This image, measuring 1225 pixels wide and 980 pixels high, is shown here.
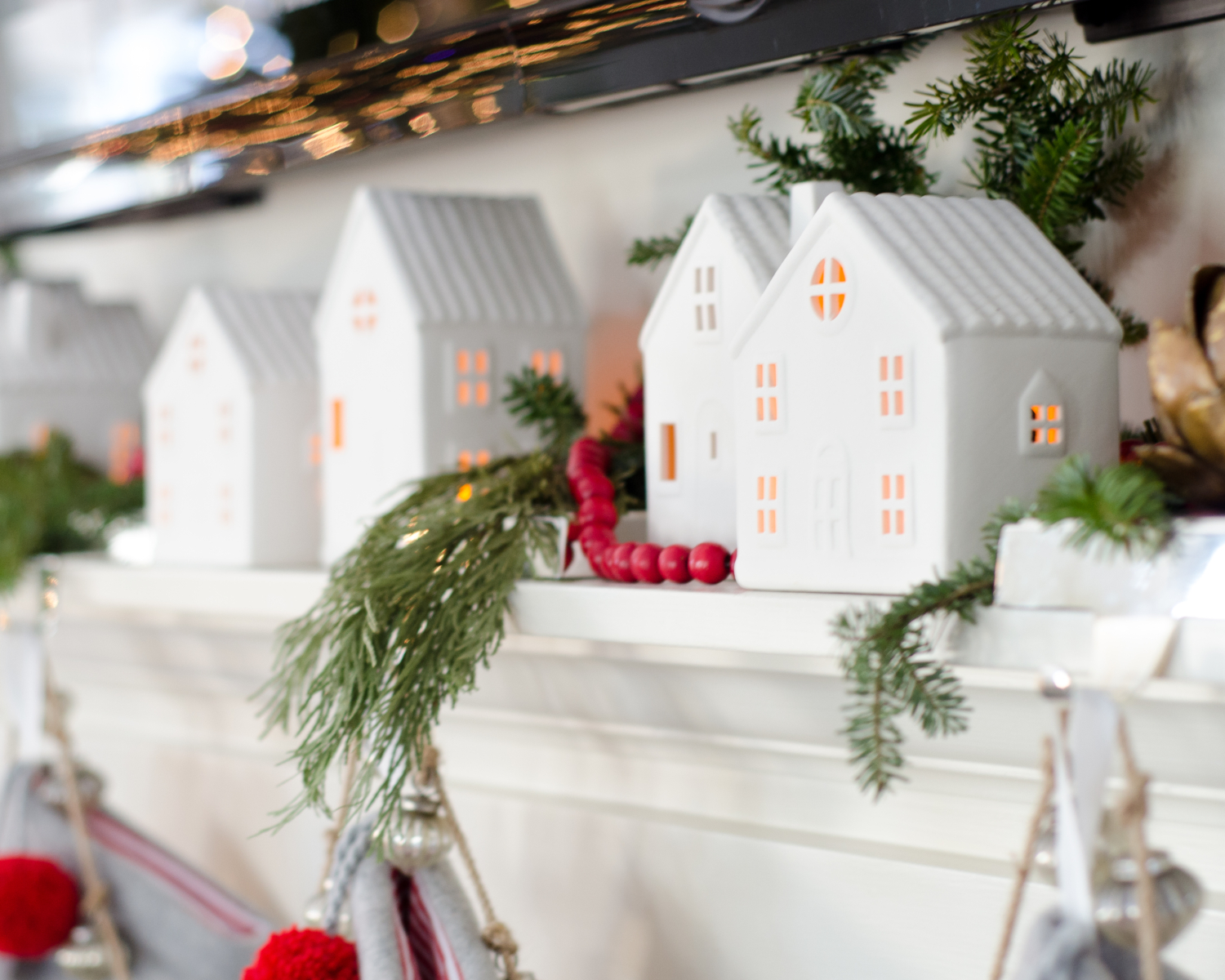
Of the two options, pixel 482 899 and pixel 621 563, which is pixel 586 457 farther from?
pixel 482 899

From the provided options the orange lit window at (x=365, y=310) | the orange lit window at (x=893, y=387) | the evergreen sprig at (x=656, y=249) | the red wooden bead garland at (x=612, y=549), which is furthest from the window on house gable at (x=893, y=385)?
the orange lit window at (x=365, y=310)

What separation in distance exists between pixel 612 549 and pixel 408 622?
0.33 ft

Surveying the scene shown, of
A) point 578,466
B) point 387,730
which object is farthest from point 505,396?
point 387,730

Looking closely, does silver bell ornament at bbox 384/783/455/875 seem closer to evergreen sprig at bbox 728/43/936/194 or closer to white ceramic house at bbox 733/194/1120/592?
white ceramic house at bbox 733/194/1120/592

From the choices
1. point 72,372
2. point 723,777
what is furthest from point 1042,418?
point 72,372

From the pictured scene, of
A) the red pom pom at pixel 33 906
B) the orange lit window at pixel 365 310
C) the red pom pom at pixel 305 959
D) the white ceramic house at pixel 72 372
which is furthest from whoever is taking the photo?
the white ceramic house at pixel 72 372

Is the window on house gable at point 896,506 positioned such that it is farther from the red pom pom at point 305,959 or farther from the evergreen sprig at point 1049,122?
the red pom pom at point 305,959

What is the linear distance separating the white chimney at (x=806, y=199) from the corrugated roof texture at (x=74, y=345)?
2.33ft

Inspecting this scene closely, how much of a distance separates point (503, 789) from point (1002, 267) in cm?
49

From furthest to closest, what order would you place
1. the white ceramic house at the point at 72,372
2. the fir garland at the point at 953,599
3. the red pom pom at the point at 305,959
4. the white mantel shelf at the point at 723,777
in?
the white ceramic house at the point at 72,372 → the red pom pom at the point at 305,959 → the white mantel shelf at the point at 723,777 → the fir garland at the point at 953,599

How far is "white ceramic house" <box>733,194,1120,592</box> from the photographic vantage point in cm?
48

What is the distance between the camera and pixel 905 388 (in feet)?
1.59

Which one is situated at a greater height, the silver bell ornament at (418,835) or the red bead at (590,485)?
the red bead at (590,485)

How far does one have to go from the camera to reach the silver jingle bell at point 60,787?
89cm
